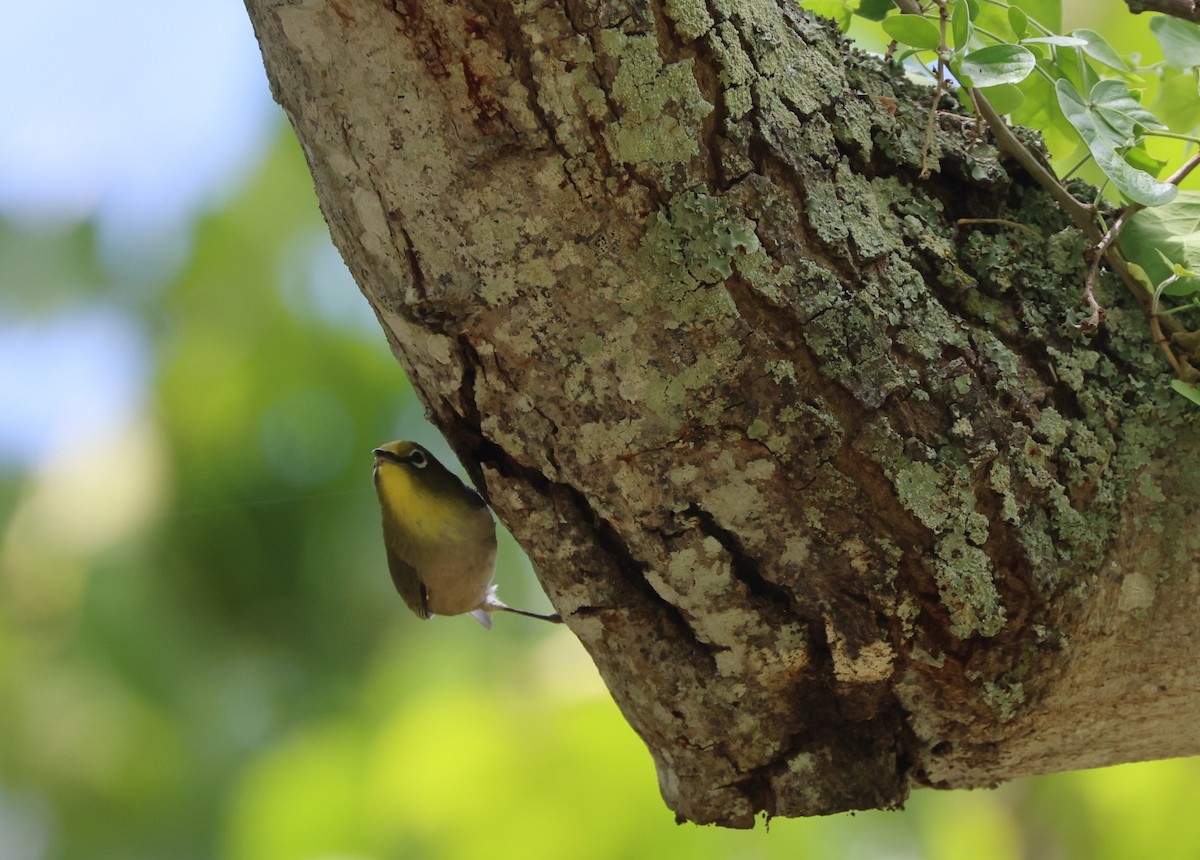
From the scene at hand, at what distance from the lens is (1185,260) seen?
2.97ft

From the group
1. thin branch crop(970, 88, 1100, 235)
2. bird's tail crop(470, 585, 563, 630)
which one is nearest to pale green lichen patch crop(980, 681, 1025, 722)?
thin branch crop(970, 88, 1100, 235)

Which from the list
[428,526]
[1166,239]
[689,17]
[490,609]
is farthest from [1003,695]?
[490,609]

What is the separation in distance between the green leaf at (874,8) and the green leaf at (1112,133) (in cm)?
24

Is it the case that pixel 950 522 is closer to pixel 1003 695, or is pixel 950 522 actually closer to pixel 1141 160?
pixel 1003 695

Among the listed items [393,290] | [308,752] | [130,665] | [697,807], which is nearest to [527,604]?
[308,752]

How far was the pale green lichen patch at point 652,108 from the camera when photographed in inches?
31.1

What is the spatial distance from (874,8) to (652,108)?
1.42ft

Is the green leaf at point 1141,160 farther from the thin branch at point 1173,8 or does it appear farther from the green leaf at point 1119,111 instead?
the thin branch at point 1173,8

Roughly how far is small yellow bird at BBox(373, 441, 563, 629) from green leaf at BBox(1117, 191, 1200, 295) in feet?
2.78

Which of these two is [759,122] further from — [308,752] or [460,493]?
[308,752]

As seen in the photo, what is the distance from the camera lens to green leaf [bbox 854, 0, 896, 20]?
1.08 meters

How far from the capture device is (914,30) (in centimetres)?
92

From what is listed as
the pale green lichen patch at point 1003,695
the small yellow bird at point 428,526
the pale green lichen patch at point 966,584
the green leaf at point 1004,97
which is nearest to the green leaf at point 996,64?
the green leaf at point 1004,97

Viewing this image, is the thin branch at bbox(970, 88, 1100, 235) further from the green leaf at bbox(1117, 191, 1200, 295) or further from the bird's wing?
the bird's wing
